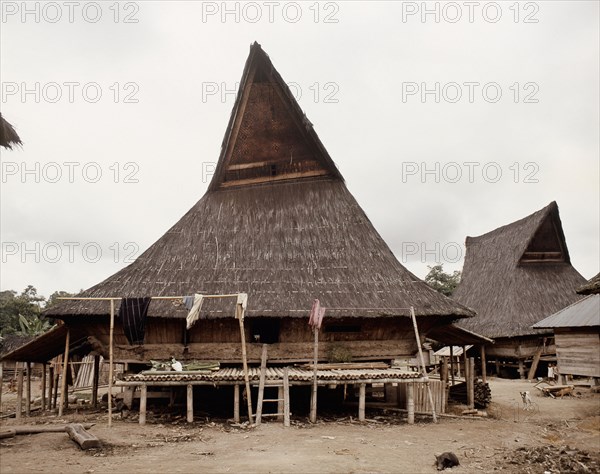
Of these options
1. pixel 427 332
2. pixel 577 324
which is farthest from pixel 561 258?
pixel 427 332

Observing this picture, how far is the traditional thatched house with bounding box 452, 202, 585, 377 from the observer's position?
83.9 feet

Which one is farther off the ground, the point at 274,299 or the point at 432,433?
the point at 274,299

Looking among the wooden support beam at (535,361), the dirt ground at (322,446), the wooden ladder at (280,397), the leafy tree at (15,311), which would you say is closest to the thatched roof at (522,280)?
the wooden support beam at (535,361)

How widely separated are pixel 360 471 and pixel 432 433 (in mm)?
4431

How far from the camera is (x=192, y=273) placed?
16.2 m

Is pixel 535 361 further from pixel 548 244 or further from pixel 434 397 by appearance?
pixel 434 397

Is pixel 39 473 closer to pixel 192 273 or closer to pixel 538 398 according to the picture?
pixel 192 273

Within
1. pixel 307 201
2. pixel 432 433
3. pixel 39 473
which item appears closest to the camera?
pixel 39 473

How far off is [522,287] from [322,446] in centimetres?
2150

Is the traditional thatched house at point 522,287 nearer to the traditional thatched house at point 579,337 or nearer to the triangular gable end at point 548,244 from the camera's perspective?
the triangular gable end at point 548,244

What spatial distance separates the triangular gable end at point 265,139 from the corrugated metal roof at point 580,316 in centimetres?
955

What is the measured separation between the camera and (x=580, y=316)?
16.0m

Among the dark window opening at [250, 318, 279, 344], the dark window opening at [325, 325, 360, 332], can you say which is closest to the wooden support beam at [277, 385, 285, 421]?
the dark window opening at [250, 318, 279, 344]

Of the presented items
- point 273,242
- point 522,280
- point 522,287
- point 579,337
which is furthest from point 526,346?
point 273,242
